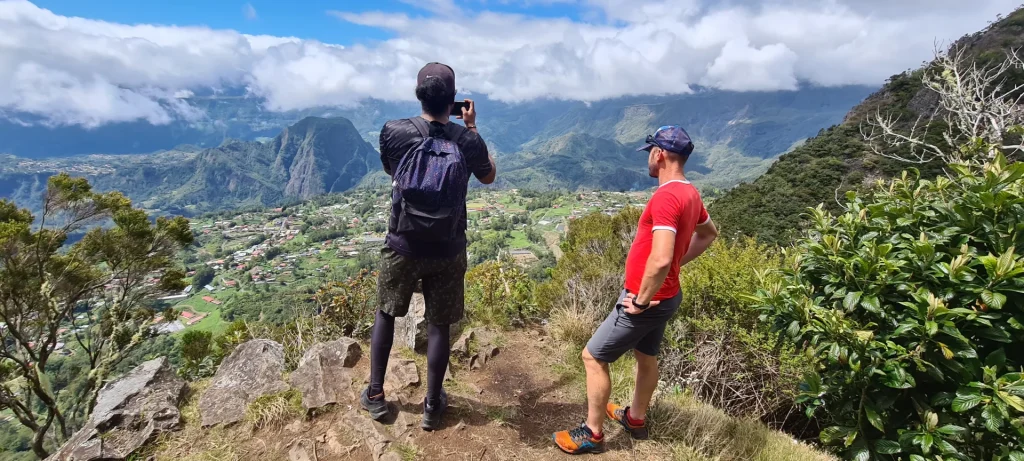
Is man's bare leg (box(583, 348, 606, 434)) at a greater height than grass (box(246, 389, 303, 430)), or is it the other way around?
man's bare leg (box(583, 348, 606, 434))

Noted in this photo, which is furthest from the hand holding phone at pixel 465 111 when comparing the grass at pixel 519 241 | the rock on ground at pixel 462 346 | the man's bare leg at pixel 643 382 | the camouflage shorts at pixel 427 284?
the grass at pixel 519 241

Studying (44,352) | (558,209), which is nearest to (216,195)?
(558,209)

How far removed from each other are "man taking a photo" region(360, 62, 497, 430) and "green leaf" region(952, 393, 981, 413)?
7.85 ft

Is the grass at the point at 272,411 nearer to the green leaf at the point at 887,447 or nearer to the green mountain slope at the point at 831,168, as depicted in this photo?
the green leaf at the point at 887,447

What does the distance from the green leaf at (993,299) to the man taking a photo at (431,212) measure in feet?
7.63

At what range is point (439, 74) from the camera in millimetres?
2338

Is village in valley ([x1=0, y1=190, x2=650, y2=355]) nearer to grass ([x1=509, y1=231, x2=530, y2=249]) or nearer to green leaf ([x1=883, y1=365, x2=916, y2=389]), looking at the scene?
grass ([x1=509, y1=231, x2=530, y2=249])

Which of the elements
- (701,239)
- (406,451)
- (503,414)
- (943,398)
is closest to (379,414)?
(406,451)

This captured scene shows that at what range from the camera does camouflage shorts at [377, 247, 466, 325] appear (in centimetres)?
245

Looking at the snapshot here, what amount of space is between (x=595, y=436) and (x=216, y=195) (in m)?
211

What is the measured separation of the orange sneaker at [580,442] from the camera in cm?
260

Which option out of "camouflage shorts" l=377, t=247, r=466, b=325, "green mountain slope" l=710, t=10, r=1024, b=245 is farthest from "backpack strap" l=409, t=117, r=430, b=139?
"green mountain slope" l=710, t=10, r=1024, b=245

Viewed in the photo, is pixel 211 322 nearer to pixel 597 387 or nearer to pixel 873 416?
pixel 597 387

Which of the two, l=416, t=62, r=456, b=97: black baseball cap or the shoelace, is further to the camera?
the shoelace
